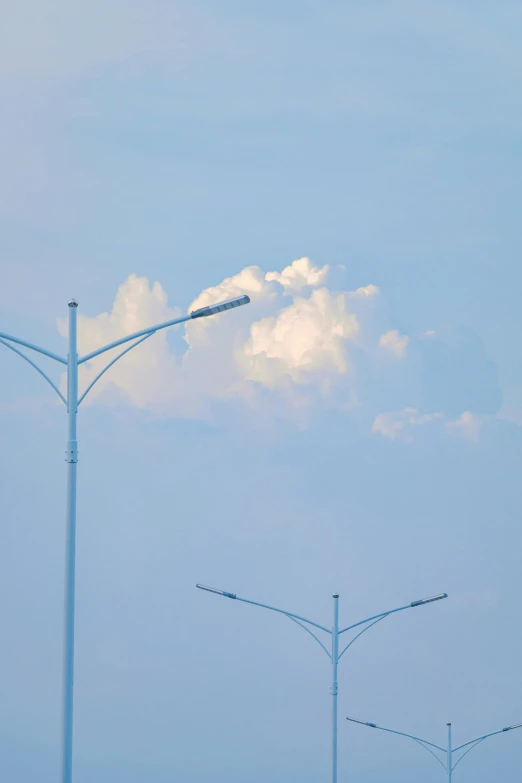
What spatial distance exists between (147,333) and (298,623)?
2016 centimetres

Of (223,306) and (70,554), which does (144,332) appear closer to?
(223,306)

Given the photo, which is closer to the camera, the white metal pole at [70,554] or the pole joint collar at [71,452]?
the white metal pole at [70,554]

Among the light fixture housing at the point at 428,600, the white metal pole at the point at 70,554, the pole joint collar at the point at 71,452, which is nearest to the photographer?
the white metal pole at the point at 70,554

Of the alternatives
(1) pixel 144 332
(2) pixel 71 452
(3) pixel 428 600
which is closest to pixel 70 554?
(2) pixel 71 452

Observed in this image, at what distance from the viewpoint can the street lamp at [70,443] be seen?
61.6 feet

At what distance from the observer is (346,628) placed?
39312 mm

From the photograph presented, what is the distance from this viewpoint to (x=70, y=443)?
64.9ft

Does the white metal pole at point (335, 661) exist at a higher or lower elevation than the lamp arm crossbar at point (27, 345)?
lower

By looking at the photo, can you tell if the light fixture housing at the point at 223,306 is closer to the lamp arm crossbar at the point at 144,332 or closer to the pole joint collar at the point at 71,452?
the lamp arm crossbar at the point at 144,332

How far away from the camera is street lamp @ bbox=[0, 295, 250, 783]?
1878 centimetres

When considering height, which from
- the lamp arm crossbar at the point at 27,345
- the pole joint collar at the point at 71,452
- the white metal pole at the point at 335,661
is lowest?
the white metal pole at the point at 335,661

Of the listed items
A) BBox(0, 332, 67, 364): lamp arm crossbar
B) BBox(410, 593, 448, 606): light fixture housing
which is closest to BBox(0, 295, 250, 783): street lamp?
BBox(0, 332, 67, 364): lamp arm crossbar

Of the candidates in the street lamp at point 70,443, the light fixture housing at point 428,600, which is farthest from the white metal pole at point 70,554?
the light fixture housing at point 428,600

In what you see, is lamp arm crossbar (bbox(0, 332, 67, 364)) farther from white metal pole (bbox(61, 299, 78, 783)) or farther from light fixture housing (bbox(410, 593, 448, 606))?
light fixture housing (bbox(410, 593, 448, 606))
